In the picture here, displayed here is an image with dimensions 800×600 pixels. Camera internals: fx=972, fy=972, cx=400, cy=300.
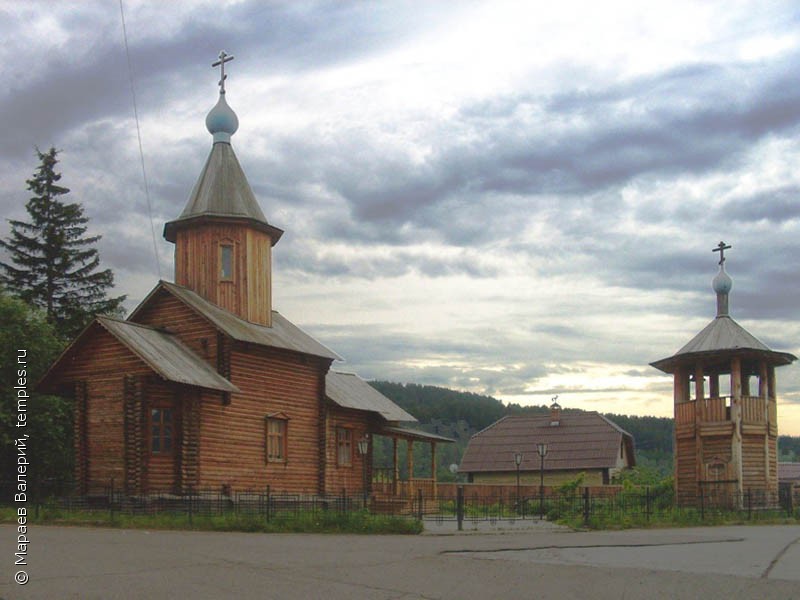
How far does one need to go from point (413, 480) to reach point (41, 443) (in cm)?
1379

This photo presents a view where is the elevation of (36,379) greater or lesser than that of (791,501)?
greater

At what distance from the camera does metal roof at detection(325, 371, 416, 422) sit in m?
35.1

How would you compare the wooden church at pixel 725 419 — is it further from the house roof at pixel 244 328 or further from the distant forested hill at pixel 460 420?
the distant forested hill at pixel 460 420

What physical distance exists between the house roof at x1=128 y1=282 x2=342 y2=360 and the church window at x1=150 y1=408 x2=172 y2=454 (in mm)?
2934

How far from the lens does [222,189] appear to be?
33156 mm

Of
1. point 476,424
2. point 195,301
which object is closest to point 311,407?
point 195,301

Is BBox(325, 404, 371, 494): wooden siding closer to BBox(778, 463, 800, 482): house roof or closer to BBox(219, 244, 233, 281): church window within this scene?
BBox(219, 244, 233, 281): church window

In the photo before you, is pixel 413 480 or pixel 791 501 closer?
pixel 791 501

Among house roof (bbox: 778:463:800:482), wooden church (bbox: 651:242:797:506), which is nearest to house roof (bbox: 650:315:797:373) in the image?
wooden church (bbox: 651:242:797:506)

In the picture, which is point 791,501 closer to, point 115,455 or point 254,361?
point 254,361

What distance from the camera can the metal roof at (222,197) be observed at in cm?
3250

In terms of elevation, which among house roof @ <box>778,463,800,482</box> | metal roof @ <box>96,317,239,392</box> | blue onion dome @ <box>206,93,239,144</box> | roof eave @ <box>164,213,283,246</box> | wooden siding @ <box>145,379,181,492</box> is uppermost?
blue onion dome @ <box>206,93,239,144</box>

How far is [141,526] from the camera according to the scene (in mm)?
22719

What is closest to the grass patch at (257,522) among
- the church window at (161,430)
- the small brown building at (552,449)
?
the church window at (161,430)
